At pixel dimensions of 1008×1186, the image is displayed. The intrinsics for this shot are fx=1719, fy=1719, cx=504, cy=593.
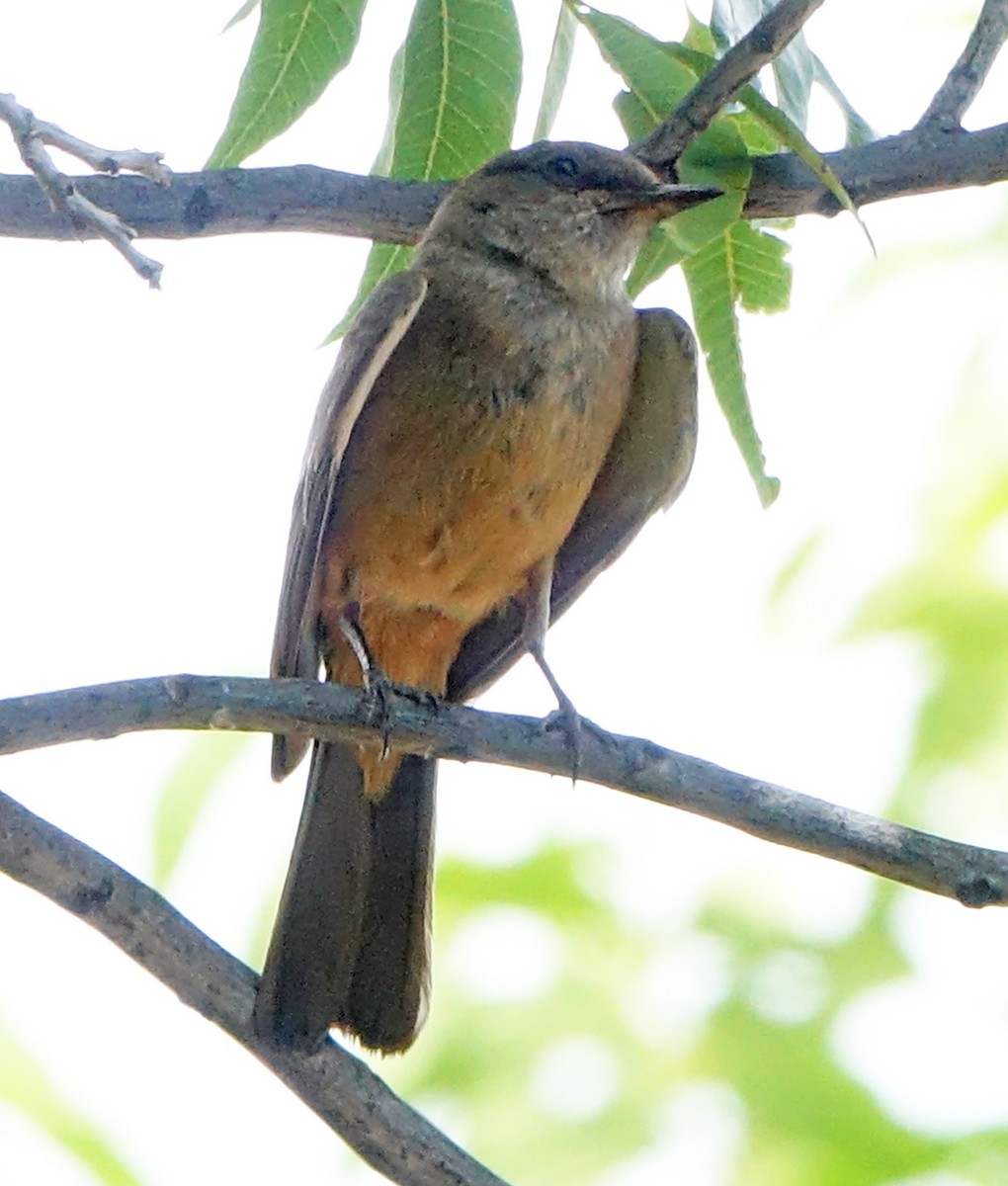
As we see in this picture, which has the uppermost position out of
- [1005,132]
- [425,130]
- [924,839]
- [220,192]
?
[1005,132]

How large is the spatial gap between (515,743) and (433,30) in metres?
1.35

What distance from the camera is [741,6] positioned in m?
3.10

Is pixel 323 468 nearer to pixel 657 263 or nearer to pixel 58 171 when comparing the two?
pixel 657 263

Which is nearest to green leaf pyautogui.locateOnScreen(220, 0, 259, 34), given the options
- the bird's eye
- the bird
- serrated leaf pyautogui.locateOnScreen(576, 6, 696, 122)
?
serrated leaf pyautogui.locateOnScreen(576, 6, 696, 122)

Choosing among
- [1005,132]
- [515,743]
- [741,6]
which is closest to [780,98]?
[741,6]

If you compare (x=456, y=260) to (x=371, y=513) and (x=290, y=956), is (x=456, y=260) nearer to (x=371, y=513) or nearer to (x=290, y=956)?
(x=371, y=513)

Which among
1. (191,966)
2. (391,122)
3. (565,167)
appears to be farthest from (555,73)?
(191,966)

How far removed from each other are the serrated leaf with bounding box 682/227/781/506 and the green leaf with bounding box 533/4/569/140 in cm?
38

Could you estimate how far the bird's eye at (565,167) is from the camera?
4.72 metres

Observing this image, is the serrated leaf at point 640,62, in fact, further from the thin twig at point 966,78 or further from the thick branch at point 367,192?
the thin twig at point 966,78

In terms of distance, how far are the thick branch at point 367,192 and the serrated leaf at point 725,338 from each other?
168 millimetres

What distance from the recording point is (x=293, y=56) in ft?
9.96

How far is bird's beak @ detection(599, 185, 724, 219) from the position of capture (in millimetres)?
3463

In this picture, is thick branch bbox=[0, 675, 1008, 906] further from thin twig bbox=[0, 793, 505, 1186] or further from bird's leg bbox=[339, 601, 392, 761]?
bird's leg bbox=[339, 601, 392, 761]
